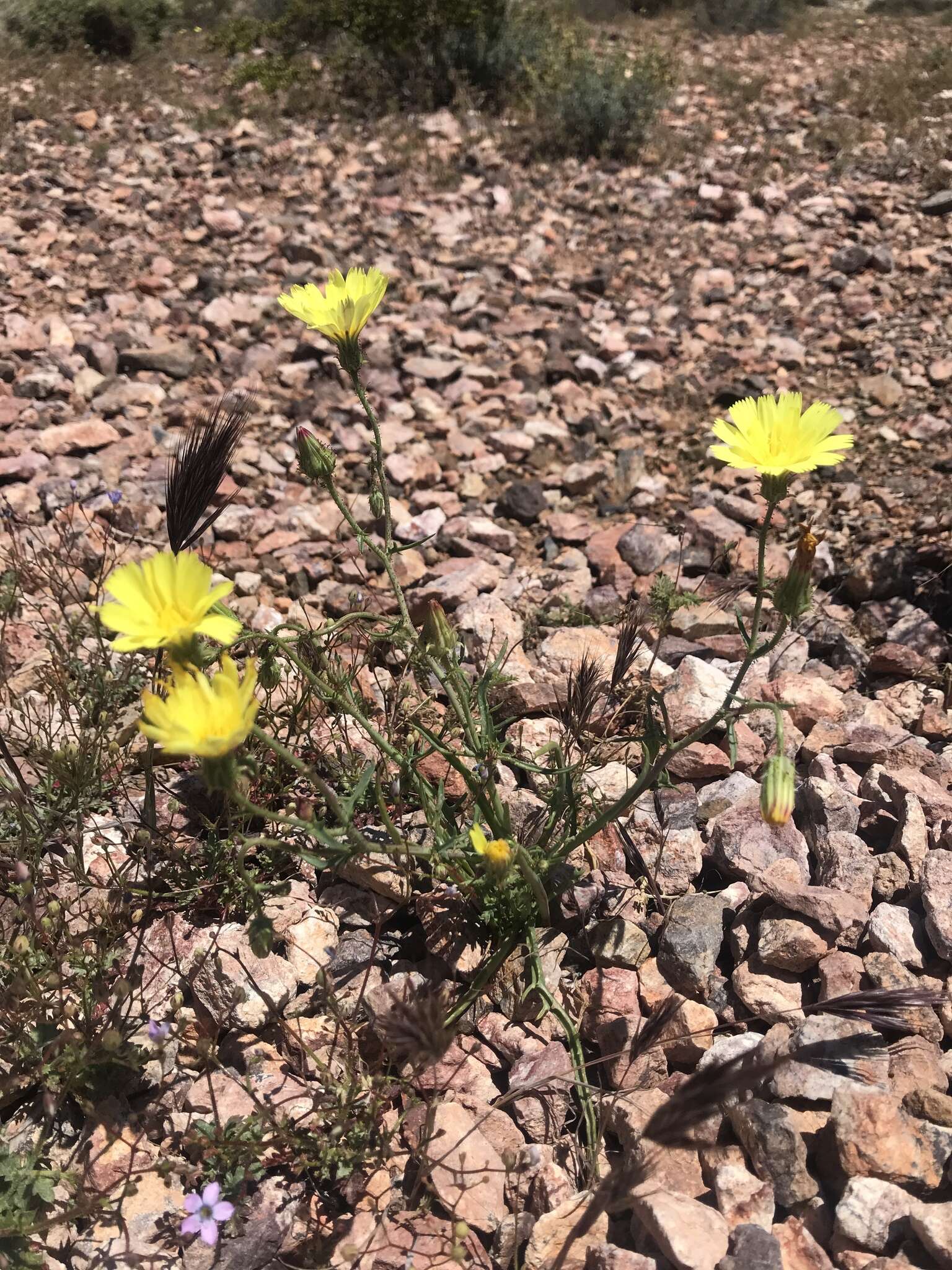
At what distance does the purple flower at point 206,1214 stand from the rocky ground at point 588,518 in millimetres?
73

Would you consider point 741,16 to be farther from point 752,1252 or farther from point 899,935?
point 752,1252

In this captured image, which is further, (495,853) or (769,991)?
(769,991)

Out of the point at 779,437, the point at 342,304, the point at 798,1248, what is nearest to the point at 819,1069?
the point at 798,1248

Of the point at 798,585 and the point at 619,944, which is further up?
the point at 798,585

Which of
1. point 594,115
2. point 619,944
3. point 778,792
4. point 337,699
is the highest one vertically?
point 594,115

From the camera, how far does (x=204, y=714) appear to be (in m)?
1.36

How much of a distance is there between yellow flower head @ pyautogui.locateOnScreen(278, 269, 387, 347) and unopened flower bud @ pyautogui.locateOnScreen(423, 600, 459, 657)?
2.07 ft

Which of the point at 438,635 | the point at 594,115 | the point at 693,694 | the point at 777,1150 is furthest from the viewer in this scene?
the point at 594,115

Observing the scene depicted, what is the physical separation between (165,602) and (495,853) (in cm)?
68

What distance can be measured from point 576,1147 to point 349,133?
19.9ft

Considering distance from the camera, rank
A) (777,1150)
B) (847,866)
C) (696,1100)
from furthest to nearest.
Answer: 1. (847,866)
2. (777,1150)
3. (696,1100)

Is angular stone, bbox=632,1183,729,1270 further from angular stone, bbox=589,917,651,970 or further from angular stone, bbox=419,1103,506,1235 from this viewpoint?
angular stone, bbox=589,917,651,970

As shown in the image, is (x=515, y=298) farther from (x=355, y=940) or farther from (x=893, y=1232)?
(x=893, y=1232)

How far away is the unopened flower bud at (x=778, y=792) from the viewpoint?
1471 mm
